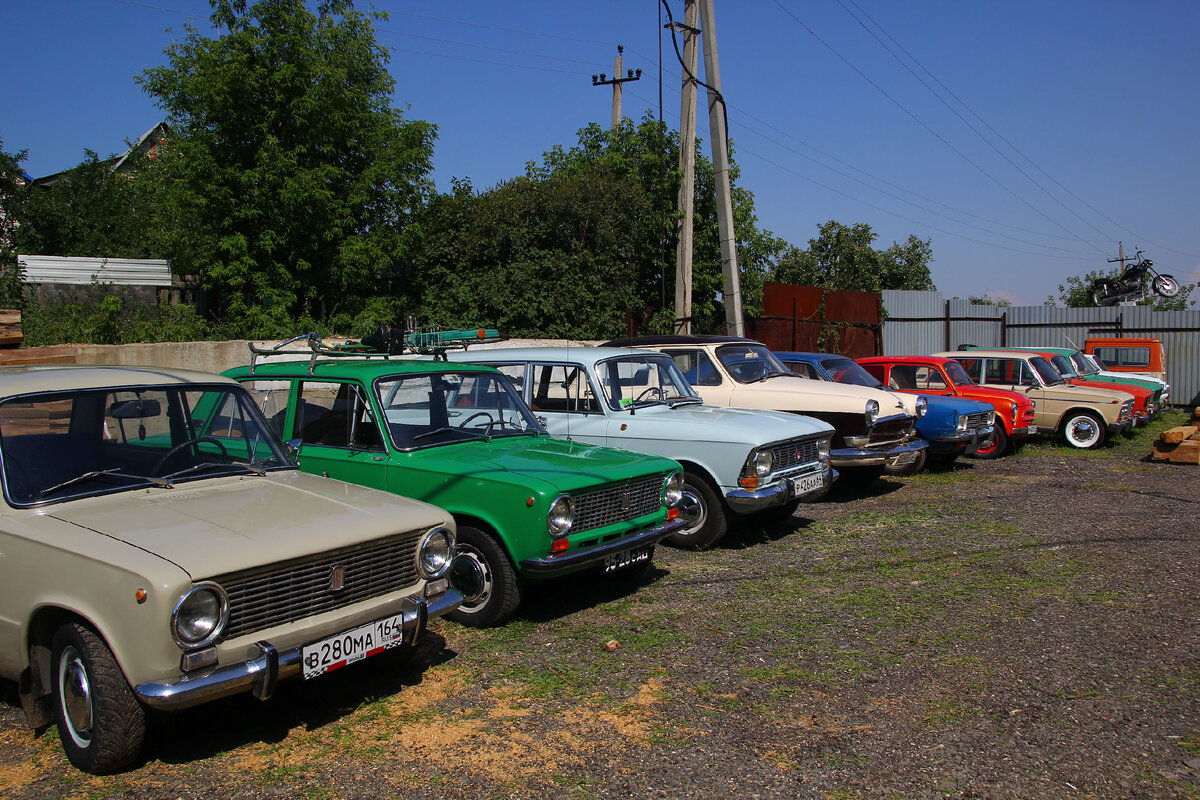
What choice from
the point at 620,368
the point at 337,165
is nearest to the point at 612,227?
the point at 337,165

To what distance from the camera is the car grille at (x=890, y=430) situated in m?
9.65

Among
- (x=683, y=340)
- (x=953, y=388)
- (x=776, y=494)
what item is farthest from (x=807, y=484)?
(x=953, y=388)

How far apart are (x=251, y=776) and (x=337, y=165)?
16226 millimetres

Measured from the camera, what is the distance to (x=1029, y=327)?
23.5 m

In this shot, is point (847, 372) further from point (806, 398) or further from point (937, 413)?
point (806, 398)

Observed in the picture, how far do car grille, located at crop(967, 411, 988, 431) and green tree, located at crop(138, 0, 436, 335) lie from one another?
11.5 meters

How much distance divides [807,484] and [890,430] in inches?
101

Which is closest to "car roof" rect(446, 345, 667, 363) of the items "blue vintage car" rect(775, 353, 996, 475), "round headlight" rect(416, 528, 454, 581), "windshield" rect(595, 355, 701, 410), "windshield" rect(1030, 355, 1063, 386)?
"windshield" rect(595, 355, 701, 410)

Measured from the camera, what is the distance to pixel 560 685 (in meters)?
4.62

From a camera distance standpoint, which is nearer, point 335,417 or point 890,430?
point 335,417

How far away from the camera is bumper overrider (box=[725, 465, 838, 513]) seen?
7141 millimetres

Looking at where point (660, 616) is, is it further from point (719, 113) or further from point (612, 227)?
point (612, 227)

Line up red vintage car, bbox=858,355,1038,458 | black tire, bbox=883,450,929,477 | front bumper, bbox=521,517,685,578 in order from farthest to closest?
red vintage car, bbox=858,355,1038,458, black tire, bbox=883,450,929,477, front bumper, bbox=521,517,685,578

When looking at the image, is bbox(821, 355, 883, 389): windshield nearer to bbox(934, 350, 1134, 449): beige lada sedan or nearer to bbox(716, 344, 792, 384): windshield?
bbox(716, 344, 792, 384): windshield
